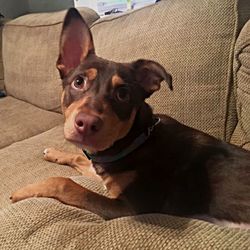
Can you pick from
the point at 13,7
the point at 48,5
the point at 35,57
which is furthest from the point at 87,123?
the point at 13,7

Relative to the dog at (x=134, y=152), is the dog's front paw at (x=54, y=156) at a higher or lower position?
lower

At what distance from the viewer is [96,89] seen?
113 centimetres

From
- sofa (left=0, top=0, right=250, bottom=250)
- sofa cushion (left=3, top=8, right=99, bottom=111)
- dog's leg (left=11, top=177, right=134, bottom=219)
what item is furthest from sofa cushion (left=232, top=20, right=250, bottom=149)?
sofa cushion (left=3, top=8, right=99, bottom=111)

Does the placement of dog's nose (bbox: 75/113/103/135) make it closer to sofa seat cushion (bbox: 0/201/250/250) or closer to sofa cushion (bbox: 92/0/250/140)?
sofa seat cushion (bbox: 0/201/250/250)

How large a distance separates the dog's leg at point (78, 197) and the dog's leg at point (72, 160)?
287 millimetres

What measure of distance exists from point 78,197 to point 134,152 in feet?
0.81

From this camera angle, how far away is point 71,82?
1.20 meters

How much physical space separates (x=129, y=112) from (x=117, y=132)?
3.2 inches

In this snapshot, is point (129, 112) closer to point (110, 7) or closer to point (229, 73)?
point (229, 73)

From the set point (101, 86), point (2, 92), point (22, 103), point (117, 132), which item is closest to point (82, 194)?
point (117, 132)

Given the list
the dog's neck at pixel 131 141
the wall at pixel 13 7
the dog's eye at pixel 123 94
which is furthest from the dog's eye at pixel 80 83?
the wall at pixel 13 7

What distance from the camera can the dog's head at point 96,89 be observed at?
1.02 meters

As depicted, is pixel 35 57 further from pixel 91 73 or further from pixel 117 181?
pixel 117 181

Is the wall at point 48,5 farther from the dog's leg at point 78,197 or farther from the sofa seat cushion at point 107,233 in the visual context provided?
the sofa seat cushion at point 107,233
